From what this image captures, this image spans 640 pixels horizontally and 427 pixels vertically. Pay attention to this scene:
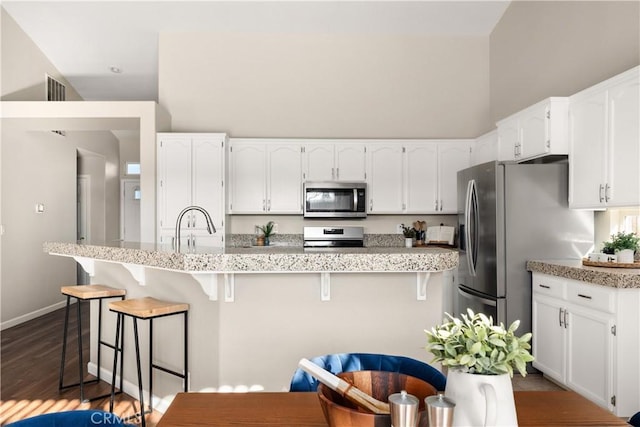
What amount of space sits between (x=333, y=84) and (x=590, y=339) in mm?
3883

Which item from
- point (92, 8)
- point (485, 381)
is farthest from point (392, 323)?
point (92, 8)

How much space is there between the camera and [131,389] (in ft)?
10.5

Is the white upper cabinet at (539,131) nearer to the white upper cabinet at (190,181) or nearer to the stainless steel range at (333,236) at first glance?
the stainless steel range at (333,236)

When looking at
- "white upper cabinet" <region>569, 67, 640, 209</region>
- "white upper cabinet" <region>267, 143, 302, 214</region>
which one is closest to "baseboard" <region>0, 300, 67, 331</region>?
"white upper cabinet" <region>267, 143, 302, 214</region>

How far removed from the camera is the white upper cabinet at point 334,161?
5387 millimetres

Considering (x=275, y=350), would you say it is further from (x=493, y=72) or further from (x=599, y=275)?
(x=493, y=72)

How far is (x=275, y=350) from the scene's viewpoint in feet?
8.48

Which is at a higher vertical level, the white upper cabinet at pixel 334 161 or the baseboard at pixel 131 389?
the white upper cabinet at pixel 334 161

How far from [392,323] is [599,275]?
139cm

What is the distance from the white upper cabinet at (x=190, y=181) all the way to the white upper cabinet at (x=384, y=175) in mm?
1677

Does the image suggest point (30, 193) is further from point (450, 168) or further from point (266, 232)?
point (450, 168)

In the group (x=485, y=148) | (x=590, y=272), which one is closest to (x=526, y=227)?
(x=590, y=272)

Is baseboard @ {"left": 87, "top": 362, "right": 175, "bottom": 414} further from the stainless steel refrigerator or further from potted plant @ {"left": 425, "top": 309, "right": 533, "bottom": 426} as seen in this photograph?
the stainless steel refrigerator

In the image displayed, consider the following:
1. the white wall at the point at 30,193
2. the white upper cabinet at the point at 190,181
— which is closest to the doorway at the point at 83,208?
the white wall at the point at 30,193
